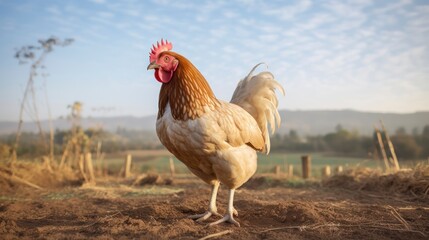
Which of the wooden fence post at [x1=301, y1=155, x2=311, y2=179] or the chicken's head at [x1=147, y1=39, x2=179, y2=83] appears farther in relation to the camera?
the wooden fence post at [x1=301, y1=155, x2=311, y2=179]

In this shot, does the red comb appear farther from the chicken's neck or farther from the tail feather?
the tail feather

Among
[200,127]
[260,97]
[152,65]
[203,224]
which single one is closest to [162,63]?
[152,65]

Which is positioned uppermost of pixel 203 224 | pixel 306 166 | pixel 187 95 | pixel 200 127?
pixel 187 95

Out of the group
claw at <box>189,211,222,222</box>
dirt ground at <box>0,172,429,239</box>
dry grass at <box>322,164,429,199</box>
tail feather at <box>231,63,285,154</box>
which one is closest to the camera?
dirt ground at <box>0,172,429,239</box>

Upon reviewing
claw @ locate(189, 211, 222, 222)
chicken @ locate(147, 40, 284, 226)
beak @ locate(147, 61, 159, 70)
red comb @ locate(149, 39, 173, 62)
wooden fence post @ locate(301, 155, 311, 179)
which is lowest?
wooden fence post @ locate(301, 155, 311, 179)

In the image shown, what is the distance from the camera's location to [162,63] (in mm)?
4117

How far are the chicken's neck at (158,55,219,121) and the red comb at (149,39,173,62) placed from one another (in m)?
0.31

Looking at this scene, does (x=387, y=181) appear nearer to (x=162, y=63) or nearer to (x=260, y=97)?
(x=260, y=97)

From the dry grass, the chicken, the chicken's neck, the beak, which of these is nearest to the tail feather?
the chicken

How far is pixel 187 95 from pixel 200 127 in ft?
1.53

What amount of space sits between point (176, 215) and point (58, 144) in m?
14.1

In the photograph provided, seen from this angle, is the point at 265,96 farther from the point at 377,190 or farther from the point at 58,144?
the point at 58,144

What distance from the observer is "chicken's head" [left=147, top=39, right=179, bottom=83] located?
411cm

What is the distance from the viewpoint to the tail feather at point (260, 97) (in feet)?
16.9
